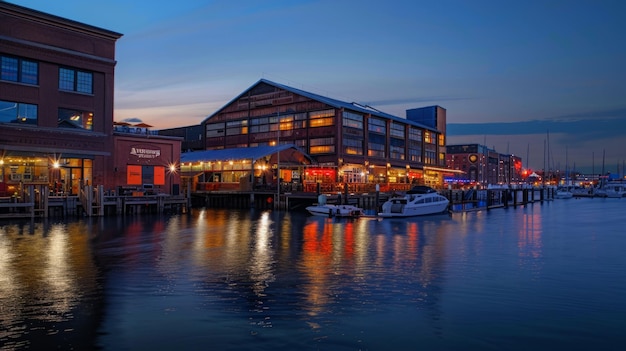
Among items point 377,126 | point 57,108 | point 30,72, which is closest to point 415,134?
point 377,126

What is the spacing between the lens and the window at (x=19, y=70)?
44438mm

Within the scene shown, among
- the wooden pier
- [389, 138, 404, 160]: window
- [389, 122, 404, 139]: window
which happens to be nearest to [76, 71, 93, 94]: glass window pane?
the wooden pier

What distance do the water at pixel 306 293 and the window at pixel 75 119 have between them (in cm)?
1789

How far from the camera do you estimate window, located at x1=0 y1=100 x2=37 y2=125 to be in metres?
44.4

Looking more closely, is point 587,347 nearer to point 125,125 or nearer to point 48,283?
point 48,283

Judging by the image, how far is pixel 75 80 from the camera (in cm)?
4856

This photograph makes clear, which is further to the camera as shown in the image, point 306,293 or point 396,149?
point 396,149

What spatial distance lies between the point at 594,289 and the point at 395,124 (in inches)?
3167

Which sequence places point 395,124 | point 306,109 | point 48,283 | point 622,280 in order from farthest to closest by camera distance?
point 395,124
point 306,109
point 622,280
point 48,283

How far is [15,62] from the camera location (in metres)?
45.0

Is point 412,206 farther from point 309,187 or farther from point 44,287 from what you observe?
point 44,287

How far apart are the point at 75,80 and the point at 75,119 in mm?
3888

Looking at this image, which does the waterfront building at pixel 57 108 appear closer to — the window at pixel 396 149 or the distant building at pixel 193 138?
the distant building at pixel 193 138

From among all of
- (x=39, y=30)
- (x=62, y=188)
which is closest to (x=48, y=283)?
(x=62, y=188)
